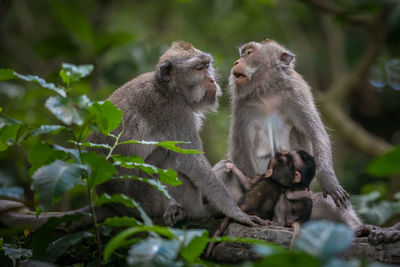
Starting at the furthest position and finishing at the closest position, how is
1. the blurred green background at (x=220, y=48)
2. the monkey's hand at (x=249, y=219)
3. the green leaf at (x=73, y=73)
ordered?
the blurred green background at (x=220, y=48) → the monkey's hand at (x=249, y=219) → the green leaf at (x=73, y=73)

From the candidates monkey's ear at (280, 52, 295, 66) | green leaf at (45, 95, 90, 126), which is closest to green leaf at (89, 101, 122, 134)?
green leaf at (45, 95, 90, 126)

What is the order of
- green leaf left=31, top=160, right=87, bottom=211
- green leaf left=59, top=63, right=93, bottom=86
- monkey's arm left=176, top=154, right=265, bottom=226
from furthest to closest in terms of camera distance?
monkey's arm left=176, top=154, right=265, bottom=226
green leaf left=59, top=63, right=93, bottom=86
green leaf left=31, top=160, right=87, bottom=211

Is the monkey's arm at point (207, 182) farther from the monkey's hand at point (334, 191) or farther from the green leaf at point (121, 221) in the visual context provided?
the green leaf at point (121, 221)

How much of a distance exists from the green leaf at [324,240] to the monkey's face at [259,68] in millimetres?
3069

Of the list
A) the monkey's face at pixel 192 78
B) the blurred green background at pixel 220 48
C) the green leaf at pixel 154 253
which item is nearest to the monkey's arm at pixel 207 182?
the monkey's face at pixel 192 78

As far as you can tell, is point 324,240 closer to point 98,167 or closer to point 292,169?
point 98,167

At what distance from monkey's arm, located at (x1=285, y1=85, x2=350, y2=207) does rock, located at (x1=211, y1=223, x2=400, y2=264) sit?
841 mm

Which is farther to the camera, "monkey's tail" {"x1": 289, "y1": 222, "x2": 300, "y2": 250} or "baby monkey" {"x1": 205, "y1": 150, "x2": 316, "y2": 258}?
"baby monkey" {"x1": 205, "y1": 150, "x2": 316, "y2": 258}

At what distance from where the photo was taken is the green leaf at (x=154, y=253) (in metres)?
A: 2.32

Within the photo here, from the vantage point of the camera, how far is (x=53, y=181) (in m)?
2.78

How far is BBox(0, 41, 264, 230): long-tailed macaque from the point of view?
4707 mm

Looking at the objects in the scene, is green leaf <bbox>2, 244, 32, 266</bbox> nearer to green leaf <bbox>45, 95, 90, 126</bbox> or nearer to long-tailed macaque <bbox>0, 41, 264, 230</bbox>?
long-tailed macaque <bbox>0, 41, 264, 230</bbox>

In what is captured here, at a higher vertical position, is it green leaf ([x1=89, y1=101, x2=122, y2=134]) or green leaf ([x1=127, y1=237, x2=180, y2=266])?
green leaf ([x1=89, y1=101, x2=122, y2=134])

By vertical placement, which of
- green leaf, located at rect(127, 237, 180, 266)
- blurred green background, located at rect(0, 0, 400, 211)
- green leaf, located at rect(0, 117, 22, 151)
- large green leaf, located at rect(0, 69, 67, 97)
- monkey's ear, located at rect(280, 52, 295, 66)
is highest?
blurred green background, located at rect(0, 0, 400, 211)
